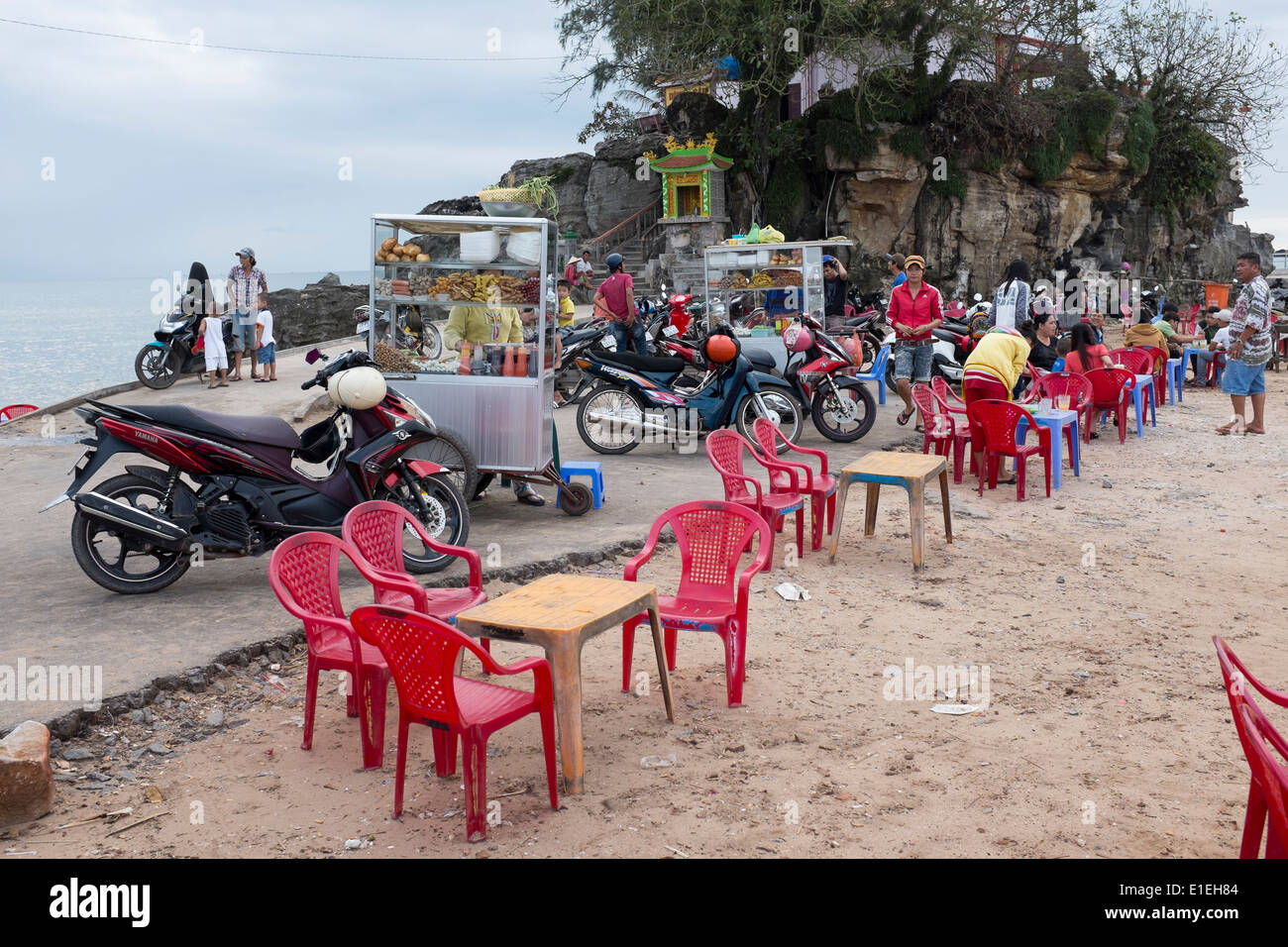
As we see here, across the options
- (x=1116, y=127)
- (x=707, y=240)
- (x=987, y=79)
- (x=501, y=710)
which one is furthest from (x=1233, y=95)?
(x=501, y=710)

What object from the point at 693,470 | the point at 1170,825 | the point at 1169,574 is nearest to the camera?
the point at 1170,825

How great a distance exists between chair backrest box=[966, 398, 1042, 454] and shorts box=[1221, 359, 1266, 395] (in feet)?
13.6

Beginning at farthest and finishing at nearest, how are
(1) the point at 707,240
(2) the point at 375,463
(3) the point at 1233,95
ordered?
(3) the point at 1233,95, (1) the point at 707,240, (2) the point at 375,463

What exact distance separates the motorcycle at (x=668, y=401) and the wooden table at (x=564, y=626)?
5966 mm

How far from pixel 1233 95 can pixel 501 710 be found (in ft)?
118

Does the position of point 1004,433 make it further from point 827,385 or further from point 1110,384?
point 1110,384

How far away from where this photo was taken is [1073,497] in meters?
8.59

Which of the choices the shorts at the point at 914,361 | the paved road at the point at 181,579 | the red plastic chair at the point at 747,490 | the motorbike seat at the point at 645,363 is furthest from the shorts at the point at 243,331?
the red plastic chair at the point at 747,490

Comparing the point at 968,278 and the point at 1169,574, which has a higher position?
the point at 968,278

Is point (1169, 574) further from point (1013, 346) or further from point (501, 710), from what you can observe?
point (501, 710)

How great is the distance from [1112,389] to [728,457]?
6174 mm

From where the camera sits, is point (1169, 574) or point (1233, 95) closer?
point (1169, 574)

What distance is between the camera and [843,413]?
10383 mm

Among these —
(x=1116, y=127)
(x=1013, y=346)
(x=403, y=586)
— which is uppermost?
(x=1116, y=127)
